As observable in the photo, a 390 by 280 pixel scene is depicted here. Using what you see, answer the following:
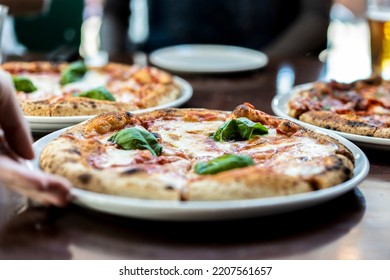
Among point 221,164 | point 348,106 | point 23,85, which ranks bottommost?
point 348,106

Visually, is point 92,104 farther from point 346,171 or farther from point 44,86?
point 346,171

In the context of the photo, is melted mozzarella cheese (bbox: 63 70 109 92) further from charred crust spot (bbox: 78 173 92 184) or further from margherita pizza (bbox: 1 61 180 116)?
charred crust spot (bbox: 78 173 92 184)

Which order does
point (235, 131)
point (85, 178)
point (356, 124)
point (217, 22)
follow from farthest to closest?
point (217, 22), point (356, 124), point (235, 131), point (85, 178)

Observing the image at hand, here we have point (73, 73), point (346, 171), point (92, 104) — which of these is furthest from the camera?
point (73, 73)

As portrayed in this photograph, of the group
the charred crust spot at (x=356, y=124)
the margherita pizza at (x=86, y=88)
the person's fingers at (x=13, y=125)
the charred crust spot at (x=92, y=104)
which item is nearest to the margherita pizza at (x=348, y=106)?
the charred crust spot at (x=356, y=124)

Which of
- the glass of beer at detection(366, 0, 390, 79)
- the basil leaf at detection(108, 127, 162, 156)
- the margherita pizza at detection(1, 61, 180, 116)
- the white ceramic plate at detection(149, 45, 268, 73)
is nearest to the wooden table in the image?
the basil leaf at detection(108, 127, 162, 156)

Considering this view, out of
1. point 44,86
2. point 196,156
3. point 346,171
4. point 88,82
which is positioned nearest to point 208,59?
point 88,82

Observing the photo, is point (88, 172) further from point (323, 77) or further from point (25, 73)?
point (323, 77)
